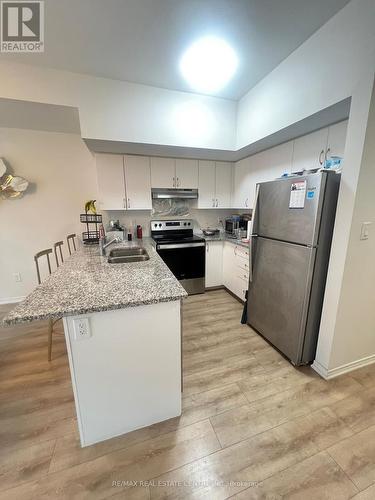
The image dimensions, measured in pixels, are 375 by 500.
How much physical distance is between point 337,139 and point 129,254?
237 centimetres

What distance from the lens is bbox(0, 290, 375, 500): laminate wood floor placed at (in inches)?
42.5

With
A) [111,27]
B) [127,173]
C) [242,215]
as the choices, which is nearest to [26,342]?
[127,173]

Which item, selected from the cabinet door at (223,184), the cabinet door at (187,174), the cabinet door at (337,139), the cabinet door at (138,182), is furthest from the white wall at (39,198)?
the cabinet door at (337,139)

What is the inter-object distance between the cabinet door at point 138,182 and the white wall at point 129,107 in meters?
0.65

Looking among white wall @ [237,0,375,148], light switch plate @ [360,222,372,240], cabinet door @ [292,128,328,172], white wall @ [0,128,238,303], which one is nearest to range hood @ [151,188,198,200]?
white wall @ [0,128,238,303]

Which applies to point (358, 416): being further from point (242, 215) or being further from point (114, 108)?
point (114, 108)

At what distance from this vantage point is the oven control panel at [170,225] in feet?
11.3

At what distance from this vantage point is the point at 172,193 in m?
3.27

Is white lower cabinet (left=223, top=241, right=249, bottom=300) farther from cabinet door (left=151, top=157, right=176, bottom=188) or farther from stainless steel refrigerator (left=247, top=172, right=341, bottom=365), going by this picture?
cabinet door (left=151, top=157, right=176, bottom=188)

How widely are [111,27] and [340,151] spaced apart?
2.11m

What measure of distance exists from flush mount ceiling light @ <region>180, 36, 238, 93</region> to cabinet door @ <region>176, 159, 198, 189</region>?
1.00 m

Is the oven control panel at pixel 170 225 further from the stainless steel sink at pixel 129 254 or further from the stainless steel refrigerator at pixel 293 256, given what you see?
the stainless steel refrigerator at pixel 293 256

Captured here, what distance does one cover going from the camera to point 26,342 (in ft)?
7.33

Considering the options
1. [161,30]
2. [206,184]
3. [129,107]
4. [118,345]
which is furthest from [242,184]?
[118,345]
